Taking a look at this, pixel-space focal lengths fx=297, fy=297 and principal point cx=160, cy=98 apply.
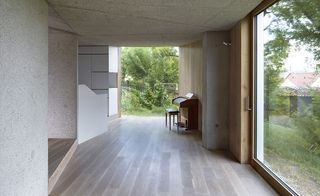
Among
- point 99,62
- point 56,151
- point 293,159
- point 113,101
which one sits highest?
point 99,62

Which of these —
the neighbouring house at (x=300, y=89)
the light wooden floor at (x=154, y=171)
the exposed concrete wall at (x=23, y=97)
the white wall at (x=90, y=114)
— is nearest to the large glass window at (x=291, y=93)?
the neighbouring house at (x=300, y=89)

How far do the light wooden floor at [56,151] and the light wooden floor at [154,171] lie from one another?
0.19 m

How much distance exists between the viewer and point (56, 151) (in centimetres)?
515

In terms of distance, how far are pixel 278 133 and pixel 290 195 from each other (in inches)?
31.8

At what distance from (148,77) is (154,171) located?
9827 mm

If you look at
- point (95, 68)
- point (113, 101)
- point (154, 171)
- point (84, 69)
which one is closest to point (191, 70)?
point (95, 68)

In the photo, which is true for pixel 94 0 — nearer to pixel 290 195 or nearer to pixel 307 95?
pixel 307 95

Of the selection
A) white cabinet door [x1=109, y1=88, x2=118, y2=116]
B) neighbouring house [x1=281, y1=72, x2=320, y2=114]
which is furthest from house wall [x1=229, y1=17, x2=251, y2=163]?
white cabinet door [x1=109, y1=88, x2=118, y2=116]

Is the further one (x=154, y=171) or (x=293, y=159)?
(x=154, y=171)

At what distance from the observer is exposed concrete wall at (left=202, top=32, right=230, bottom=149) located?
607cm

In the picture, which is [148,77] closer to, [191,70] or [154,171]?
[191,70]

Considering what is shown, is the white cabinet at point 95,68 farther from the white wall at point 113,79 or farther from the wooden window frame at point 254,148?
the wooden window frame at point 254,148

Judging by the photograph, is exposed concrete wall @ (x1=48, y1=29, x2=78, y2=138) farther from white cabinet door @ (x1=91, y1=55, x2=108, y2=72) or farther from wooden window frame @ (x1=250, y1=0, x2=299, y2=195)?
wooden window frame @ (x1=250, y1=0, x2=299, y2=195)

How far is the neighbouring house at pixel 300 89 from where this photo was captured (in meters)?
2.91
